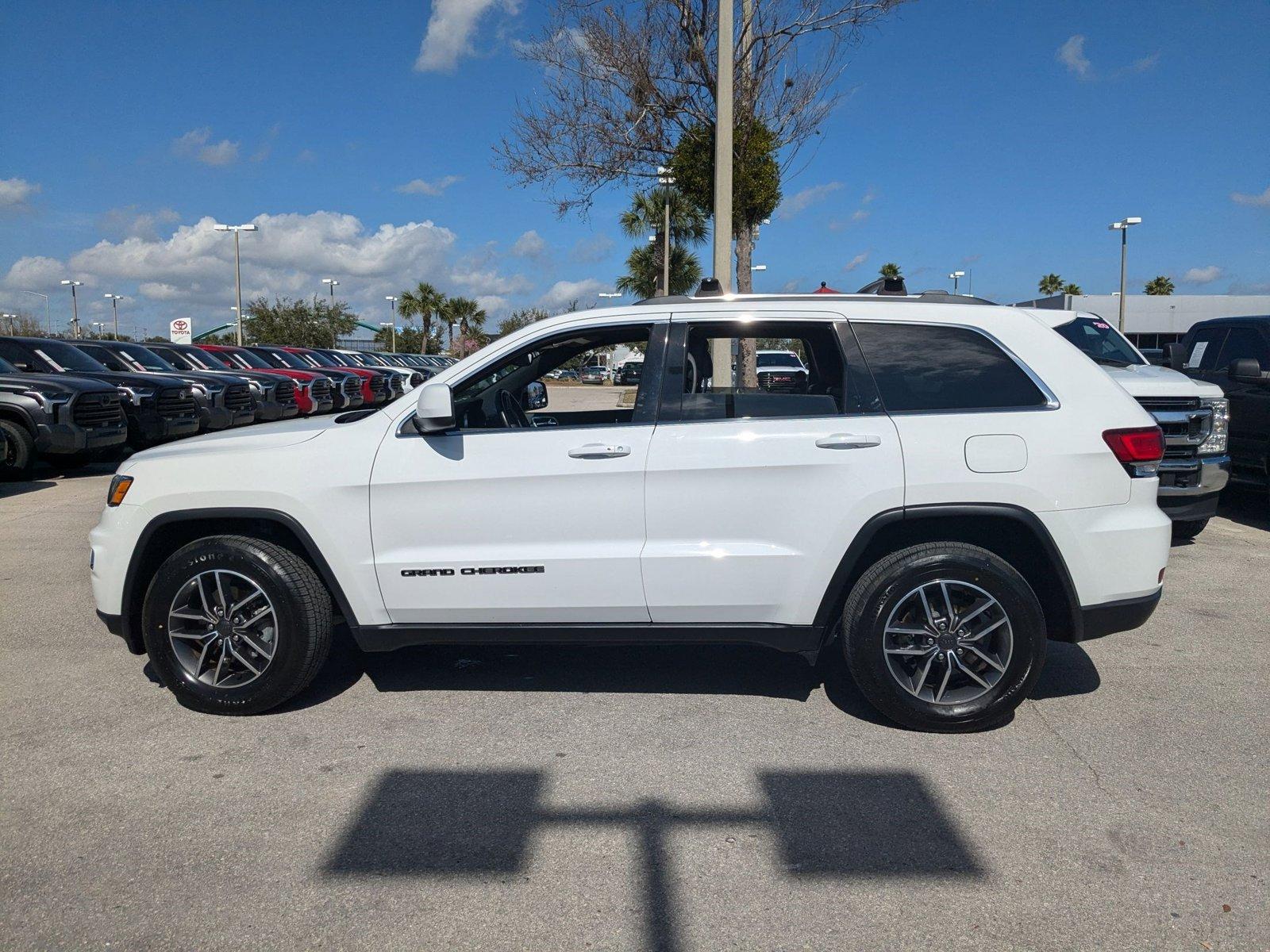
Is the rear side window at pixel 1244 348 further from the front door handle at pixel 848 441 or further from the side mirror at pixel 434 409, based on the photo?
the side mirror at pixel 434 409

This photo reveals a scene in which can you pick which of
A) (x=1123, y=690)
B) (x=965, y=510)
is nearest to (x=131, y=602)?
(x=965, y=510)

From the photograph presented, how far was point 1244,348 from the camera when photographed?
956 cm

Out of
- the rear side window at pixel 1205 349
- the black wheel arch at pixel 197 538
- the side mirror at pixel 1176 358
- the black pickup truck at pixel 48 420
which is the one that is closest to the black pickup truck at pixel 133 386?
the black pickup truck at pixel 48 420

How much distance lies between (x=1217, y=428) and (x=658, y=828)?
6.38 metres

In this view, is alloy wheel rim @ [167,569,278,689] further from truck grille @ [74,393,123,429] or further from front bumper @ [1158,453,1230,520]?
truck grille @ [74,393,123,429]

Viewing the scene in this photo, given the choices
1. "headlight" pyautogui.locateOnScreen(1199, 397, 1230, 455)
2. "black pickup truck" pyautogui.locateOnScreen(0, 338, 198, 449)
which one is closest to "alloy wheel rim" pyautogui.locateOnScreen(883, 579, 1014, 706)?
"headlight" pyautogui.locateOnScreen(1199, 397, 1230, 455)

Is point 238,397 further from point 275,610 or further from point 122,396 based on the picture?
point 275,610

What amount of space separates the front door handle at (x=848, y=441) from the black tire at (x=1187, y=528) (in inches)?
214

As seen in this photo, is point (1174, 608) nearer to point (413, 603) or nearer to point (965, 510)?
point (965, 510)

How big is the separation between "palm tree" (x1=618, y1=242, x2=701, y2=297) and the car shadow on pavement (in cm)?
3883

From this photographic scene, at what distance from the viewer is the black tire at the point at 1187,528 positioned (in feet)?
26.8

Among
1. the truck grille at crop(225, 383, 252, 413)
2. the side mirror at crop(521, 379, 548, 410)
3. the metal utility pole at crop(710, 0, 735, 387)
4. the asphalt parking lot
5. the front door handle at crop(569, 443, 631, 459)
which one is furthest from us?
the truck grille at crop(225, 383, 252, 413)

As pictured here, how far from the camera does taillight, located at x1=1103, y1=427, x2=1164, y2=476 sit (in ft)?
12.9

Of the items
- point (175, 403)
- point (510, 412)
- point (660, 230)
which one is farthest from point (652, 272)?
point (510, 412)
